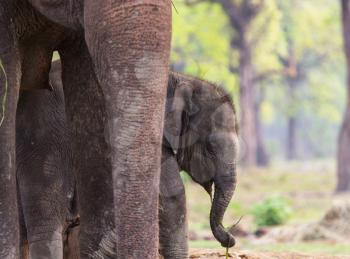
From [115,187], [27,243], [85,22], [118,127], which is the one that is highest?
[85,22]

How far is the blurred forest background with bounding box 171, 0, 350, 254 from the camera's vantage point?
12953 millimetres

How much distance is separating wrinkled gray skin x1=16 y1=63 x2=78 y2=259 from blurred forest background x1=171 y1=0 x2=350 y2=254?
1.16 m

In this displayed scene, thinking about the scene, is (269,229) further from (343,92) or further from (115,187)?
(343,92)

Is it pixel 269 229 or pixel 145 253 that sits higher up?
pixel 145 253

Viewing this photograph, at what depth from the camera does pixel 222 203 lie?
6.53 metres

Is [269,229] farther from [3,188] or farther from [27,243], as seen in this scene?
[3,188]

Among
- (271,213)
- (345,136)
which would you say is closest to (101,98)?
(271,213)

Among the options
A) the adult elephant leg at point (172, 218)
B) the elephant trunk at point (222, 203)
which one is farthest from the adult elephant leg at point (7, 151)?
the elephant trunk at point (222, 203)

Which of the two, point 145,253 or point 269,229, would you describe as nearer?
point 145,253

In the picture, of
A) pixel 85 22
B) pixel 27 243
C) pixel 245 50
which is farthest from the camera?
pixel 245 50

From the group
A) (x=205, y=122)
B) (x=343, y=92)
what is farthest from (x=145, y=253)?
(x=343, y=92)

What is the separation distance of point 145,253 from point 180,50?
34067 mm

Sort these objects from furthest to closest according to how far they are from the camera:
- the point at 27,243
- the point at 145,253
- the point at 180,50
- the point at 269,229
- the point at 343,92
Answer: the point at 343,92 → the point at 180,50 → the point at 269,229 → the point at 27,243 → the point at 145,253

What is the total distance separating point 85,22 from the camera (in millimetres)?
3770
